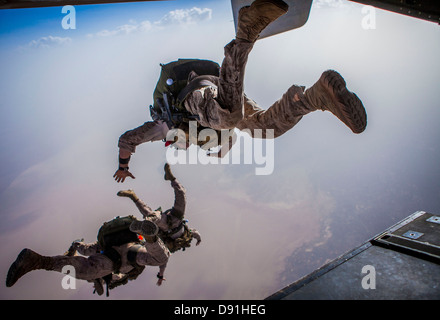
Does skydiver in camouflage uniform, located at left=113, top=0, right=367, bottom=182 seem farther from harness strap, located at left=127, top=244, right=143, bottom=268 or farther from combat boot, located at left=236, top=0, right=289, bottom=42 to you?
harness strap, located at left=127, top=244, right=143, bottom=268

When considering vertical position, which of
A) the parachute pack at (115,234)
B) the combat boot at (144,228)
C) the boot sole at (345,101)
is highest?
the boot sole at (345,101)

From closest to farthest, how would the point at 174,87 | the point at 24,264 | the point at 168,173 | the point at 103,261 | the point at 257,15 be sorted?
the point at 257,15, the point at 174,87, the point at 24,264, the point at 103,261, the point at 168,173

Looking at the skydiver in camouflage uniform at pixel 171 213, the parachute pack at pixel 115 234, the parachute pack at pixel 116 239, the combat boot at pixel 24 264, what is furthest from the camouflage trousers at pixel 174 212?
the combat boot at pixel 24 264

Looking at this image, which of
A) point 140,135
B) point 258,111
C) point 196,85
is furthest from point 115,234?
point 258,111

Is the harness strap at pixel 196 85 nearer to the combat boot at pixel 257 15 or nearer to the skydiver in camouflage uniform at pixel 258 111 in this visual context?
the skydiver in camouflage uniform at pixel 258 111

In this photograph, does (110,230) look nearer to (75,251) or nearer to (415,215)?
(75,251)

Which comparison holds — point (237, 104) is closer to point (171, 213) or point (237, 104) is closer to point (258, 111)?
point (258, 111)

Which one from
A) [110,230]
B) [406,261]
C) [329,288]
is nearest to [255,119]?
[329,288]
